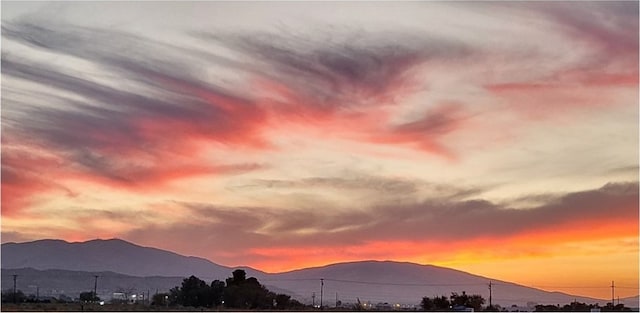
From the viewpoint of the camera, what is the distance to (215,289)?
85.7 metres

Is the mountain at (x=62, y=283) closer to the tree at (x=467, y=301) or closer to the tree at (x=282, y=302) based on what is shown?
the tree at (x=467, y=301)

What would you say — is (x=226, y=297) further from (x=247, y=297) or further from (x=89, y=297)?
(x=89, y=297)

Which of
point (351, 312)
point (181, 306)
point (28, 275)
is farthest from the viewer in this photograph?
point (28, 275)

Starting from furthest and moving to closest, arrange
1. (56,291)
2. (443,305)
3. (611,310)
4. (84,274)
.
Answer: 1. (84,274)
2. (56,291)
3. (611,310)
4. (443,305)

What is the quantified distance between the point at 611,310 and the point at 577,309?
391cm

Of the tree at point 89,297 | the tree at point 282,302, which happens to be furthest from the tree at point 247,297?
the tree at point 89,297

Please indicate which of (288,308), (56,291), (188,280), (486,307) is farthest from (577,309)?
(56,291)

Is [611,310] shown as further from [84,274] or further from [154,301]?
[84,274]

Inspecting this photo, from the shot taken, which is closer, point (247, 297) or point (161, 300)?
point (247, 297)

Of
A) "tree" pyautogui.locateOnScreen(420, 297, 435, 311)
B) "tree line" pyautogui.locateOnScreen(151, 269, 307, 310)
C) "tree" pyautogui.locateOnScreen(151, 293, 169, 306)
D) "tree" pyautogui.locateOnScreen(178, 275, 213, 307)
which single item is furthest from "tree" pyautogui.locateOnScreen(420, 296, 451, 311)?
"tree" pyautogui.locateOnScreen(151, 293, 169, 306)

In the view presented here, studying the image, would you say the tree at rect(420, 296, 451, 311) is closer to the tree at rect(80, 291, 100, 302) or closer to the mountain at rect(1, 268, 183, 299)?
the tree at rect(80, 291, 100, 302)

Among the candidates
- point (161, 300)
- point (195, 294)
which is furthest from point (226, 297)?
point (161, 300)

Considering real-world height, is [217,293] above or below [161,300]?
above

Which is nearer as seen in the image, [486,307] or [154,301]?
[154,301]
